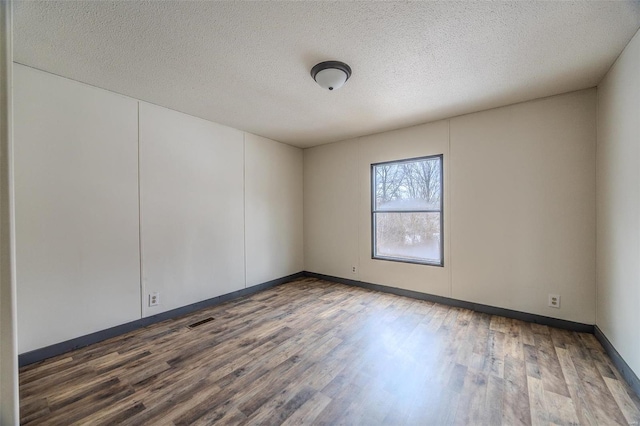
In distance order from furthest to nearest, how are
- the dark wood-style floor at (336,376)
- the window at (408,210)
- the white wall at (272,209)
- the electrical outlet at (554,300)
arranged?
the white wall at (272,209), the window at (408,210), the electrical outlet at (554,300), the dark wood-style floor at (336,376)

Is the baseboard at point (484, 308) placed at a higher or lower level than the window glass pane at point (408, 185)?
lower

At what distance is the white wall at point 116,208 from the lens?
7.33 feet

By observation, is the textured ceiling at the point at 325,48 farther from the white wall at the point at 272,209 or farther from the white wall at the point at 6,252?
the white wall at the point at 272,209

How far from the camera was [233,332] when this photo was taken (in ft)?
9.11

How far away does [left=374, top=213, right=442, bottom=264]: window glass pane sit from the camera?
3717mm

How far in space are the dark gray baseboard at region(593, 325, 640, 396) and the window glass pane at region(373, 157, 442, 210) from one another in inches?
79.6

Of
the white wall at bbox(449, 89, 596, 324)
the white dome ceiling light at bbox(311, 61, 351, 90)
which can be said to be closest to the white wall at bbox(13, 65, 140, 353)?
the white dome ceiling light at bbox(311, 61, 351, 90)

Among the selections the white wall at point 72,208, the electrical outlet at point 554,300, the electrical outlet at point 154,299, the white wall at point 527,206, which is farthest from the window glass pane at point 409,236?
the white wall at point 72,208

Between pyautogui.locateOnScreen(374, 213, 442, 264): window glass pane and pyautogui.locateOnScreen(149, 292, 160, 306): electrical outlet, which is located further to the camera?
pyautogui.locateOnScreen(374, 213, 442, 264): window glass pane

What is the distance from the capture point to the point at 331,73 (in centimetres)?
222

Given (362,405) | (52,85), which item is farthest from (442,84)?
(52,85)

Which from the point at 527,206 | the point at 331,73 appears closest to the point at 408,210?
the point at 527,206

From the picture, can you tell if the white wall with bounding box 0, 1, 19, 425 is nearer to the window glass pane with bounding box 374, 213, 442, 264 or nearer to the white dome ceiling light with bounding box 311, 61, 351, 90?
the white dome ceiling light with bounding box 311, 61, 351, 90

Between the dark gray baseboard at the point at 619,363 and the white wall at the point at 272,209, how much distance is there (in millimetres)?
4055
